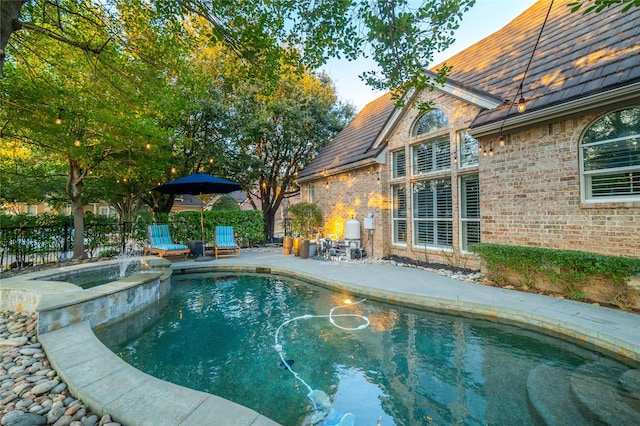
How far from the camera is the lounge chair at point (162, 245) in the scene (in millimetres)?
10041

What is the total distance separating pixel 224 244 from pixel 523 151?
386 inches

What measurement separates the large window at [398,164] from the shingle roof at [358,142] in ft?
1.94

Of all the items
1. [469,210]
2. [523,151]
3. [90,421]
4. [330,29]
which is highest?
[330,29]

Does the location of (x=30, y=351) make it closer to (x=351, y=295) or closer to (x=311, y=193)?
(x=351, y=295)

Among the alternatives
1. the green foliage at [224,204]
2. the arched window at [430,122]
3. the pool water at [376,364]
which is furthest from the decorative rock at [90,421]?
the green foliage at [224,204]

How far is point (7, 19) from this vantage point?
104 inches

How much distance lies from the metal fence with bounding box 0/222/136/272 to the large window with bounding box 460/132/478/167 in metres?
12.1

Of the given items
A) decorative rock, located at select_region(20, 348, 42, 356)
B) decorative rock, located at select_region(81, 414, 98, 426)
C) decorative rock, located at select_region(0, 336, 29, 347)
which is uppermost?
decorative rock, located at select_region(0, 336, 29, 347)

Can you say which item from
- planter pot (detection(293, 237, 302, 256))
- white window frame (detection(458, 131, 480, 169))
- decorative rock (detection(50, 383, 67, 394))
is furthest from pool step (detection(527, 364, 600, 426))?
planter pot (detection(293, 237, 302, 256))

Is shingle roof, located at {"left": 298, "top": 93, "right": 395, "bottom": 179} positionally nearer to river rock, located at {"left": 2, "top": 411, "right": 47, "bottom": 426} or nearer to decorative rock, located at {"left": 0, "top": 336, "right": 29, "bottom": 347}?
decorative rock, located at {"left": 0, "top": 336, "right": 29, "bottom": 347}

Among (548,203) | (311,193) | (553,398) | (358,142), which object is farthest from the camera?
(311,193)

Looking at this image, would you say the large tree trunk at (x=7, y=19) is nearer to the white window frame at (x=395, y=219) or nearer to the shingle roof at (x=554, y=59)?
the shingle roof at (x=554, y=59)

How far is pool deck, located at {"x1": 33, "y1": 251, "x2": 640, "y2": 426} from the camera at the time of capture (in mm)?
2283

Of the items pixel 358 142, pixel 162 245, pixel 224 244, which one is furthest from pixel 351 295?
pixel 358 142
